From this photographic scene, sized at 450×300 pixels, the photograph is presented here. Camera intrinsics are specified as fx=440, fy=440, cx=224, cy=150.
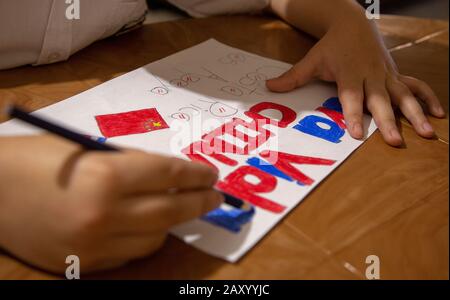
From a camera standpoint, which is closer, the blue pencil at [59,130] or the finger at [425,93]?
the blue pencil at [59,130]

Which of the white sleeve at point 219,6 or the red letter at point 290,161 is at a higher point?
the white sleeve at point 219,6

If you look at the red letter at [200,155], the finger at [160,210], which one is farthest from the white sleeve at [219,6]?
the finger at [160,210]

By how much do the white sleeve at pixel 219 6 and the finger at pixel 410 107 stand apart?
0.99 ft

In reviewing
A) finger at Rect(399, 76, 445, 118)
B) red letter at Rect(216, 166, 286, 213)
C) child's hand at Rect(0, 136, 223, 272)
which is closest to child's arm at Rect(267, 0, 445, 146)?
finger at Rect(399, 76, 445, 118)

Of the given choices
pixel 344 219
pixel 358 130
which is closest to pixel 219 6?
pixel 358 130

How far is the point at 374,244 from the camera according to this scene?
31cm

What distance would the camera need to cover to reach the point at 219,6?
0.71m

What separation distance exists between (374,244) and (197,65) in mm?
320

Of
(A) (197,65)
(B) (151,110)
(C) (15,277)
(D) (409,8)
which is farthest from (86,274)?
(D) (409,8)

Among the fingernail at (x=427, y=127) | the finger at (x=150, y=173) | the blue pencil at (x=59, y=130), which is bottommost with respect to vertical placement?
the fingernail at (x=427, y=127)

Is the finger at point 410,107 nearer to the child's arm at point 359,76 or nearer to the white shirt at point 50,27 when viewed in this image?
the child's arm at point 359,76

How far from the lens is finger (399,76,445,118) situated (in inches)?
18.9

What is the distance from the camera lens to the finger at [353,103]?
17.0 inches

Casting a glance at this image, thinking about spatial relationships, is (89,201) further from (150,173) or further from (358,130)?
(358,130)
